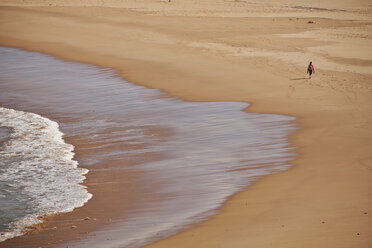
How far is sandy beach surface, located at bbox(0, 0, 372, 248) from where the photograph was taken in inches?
395

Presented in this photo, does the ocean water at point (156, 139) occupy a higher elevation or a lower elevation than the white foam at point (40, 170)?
higher

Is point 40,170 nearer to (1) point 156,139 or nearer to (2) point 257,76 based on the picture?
(1) point 156,139

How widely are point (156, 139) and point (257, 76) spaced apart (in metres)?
8.31

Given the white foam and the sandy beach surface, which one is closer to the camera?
the sandy beach surface

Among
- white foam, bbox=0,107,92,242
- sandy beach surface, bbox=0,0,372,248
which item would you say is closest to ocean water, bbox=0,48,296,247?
white foam, bbox=0,107,92,242

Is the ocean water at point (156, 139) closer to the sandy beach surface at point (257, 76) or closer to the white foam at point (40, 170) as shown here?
the white foam at point (40, 170)

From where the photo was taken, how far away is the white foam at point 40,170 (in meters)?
11.5

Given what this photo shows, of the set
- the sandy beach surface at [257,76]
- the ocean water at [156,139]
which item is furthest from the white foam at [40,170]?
the sandy beach surface at [257,76]

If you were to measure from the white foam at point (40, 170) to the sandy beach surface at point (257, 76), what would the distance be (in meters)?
0.39

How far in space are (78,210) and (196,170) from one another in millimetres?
2999

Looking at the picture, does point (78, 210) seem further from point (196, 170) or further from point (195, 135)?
point (195, 135)

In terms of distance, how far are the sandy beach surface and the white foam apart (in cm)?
39

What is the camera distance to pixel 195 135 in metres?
15.8

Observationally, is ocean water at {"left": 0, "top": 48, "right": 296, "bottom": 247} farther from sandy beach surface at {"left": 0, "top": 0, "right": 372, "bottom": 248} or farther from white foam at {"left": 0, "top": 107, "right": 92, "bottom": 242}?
sandy beach surface at {"left": 0, "top": 0, "right": 372, "bottom": 248}
